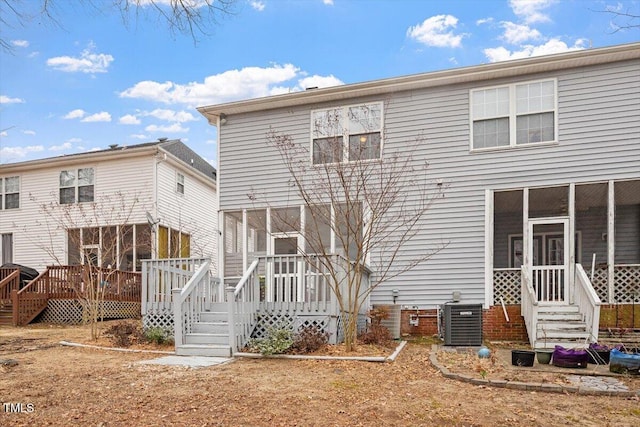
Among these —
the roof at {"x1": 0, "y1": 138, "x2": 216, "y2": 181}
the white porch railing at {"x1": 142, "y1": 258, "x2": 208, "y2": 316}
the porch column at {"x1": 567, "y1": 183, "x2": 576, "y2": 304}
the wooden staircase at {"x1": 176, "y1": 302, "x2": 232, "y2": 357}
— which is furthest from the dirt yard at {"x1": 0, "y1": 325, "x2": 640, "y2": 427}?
the roof at {"x1": 0, "y1": 138, "x2": 216, "y2": 181}

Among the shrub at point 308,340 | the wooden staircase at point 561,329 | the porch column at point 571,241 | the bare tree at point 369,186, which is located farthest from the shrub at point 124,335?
the porch column at point 571,241

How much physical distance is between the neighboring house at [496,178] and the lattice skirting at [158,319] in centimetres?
173

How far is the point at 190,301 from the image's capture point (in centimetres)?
902

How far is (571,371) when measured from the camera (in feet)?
→ 22.1

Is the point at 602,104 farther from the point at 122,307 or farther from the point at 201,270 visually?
the point at 122,307

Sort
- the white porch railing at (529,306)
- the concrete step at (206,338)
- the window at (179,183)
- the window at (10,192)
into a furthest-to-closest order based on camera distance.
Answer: the window at (10,192) → the window at (179,183) → the white porch railing at (529,306) → the concrete step at (206,338)

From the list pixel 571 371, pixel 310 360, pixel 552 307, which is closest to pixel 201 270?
pixel 310 360

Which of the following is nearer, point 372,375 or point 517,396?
point 517,396

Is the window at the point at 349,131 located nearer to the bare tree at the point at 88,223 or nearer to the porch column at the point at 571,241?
the porch column at the point at 571,241

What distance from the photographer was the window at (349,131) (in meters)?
11.7

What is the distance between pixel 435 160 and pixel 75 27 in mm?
8685

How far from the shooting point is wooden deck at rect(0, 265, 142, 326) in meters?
13.8

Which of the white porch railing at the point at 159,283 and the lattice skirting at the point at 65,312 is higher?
the white porch railing at the point at 159,283

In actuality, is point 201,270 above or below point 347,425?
above
